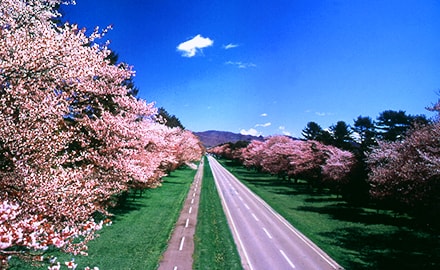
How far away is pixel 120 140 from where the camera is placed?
2448 centimetres

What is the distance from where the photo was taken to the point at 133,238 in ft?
70.7

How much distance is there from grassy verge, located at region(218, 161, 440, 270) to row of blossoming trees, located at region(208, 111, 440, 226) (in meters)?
2.51

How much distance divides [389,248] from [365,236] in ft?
10.7

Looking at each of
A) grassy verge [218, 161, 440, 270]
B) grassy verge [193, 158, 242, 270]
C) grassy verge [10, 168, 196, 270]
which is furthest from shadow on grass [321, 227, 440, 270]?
grassy verge [10, 168, 196, 270]

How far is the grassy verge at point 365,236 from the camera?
20891 mm

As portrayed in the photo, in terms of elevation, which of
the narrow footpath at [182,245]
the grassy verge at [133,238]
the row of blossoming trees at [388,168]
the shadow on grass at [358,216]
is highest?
the row of blossoming trees at [388,168]

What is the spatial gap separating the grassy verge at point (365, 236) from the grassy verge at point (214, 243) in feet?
24.5

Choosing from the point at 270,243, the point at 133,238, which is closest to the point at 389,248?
the point at 270,243

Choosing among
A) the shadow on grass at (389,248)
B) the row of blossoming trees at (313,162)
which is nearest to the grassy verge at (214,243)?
the shadow on grass at (389,248)

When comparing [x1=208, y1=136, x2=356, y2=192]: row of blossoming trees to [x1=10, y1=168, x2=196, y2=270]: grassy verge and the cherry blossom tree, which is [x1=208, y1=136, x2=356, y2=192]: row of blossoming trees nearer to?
the cherry blossom tree

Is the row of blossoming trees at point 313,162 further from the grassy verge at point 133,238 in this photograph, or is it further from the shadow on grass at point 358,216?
the grassy verge at point 133,238

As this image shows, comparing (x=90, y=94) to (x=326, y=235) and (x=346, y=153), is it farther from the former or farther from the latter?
(x=346, y=153)

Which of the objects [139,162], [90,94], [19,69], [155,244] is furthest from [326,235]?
[19,69]

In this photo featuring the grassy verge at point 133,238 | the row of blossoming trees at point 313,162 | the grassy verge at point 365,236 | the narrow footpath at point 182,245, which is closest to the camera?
the grassy verge at point 133,238
